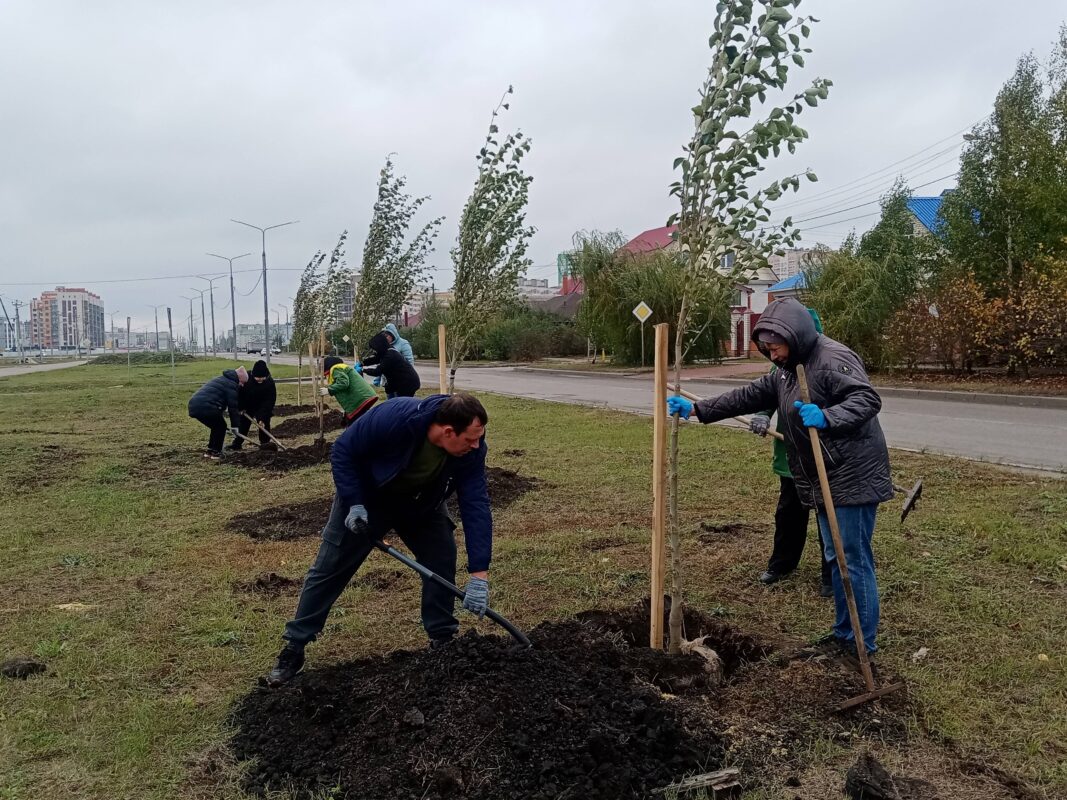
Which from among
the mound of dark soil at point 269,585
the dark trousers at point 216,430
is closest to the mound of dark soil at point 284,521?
the mound of dark soil at point 269,585

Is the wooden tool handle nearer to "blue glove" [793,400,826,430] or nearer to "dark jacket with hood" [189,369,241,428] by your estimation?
"blue glove" [793,400,826,430]

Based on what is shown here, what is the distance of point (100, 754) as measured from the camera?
10.1ft

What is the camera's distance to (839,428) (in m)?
3.34

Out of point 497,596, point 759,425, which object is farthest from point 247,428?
point 759,425

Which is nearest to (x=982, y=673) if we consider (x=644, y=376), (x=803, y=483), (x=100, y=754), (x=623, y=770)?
(x=803, y=483)

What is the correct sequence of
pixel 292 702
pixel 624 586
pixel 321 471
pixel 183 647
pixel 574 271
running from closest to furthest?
pixel 292 702 < pixel 183 647 < pixel 624 586 < pixel 321 471 < pixel 574 271

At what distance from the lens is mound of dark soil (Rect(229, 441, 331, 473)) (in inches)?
400

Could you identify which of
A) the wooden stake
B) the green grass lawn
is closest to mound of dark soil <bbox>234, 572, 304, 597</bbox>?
the green grass lawn

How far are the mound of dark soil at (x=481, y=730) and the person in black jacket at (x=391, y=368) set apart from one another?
5.61m

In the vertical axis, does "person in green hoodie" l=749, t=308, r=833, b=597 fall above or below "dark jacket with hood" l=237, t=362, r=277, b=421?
below

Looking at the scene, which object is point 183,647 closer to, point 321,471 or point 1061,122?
point 321,471

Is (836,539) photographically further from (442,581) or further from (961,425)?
(961,425)

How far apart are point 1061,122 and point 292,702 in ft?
69.6

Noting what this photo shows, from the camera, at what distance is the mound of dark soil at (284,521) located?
670 centimetres
